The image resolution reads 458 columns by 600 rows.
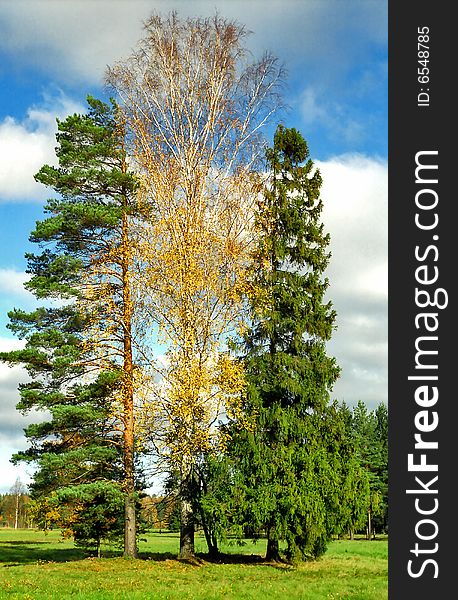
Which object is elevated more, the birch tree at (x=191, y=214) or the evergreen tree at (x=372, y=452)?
the birch tree at (x=191, y=214)

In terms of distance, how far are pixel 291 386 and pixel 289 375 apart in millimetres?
534

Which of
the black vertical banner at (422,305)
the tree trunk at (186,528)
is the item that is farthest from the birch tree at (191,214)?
the black vertical banner at (422,305)

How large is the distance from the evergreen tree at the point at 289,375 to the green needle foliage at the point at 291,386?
1.4 inches

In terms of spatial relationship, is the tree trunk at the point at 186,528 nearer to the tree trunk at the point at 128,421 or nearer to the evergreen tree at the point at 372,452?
the tree trunk at the point at 128,421

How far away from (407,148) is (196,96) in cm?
1786

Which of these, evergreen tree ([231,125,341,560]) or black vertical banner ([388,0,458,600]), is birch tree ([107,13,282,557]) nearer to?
evergreen tree ([231,125,341,560])

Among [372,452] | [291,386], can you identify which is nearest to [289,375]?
[291,386]

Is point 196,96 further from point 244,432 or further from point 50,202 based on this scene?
point 244,432

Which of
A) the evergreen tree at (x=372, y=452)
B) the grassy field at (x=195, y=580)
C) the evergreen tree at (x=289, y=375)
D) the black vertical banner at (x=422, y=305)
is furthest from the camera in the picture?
the evergreen tree at (x=372, y=452)

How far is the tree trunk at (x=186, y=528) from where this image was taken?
74.8 feet

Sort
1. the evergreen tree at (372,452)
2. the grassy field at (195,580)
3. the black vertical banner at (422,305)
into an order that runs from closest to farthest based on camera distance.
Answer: the black vertical banner at (422,305) → the grassy field at (195,580) → the evergreen tree at (372,452)

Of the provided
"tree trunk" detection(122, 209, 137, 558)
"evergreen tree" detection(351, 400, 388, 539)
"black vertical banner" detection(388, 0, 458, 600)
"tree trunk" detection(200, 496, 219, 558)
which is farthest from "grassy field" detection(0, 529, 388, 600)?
"evergreen tree" detection(351, 400, 388, 539)

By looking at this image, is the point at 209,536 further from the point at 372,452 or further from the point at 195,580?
the point at 372,452

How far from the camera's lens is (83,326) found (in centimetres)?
2383
